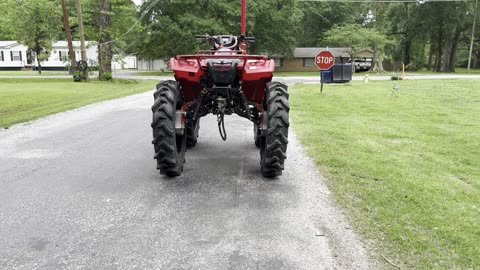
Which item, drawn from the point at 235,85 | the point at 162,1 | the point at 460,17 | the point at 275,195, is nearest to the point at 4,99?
the point at 235,85

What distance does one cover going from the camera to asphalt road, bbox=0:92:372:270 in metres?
3.33

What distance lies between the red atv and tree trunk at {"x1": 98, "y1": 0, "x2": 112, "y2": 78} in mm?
27203

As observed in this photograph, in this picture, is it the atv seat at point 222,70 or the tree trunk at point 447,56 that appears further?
the tree trunk at point 447,56

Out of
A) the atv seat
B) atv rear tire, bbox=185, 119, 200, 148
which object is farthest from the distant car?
the atv seat

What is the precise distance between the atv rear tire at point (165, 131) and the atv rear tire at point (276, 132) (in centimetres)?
123

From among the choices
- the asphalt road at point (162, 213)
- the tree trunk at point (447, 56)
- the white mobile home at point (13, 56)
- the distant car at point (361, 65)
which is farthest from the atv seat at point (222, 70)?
the white mobile home at point (13, 56)

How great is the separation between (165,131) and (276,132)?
56.6 inches

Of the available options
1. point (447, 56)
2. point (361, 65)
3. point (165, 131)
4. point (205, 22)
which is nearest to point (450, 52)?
point (447, 56)

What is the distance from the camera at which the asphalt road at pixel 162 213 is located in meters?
3.33

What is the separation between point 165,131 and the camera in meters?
5.30

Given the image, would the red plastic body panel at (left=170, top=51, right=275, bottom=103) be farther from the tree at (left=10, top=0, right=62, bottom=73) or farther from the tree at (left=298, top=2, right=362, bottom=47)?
the tree at (left=298, top=2, right=362, bottom=47)

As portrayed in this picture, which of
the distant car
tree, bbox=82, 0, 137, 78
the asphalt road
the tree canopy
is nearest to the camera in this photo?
the asphalt road

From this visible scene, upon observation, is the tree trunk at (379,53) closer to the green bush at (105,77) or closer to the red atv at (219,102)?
the green bush at (105,77)

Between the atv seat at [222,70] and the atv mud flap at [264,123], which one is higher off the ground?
the atv seat at [222,70]
